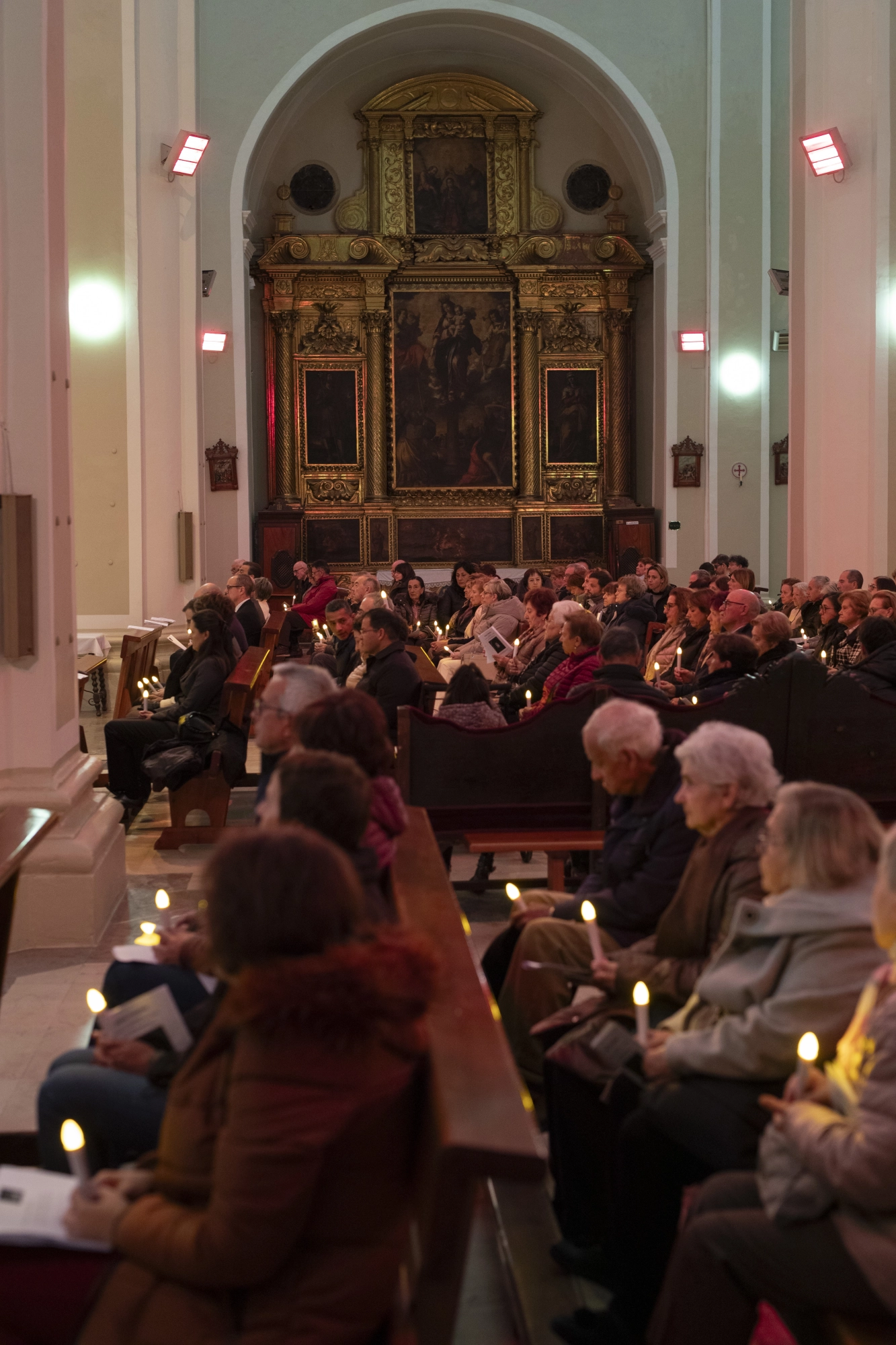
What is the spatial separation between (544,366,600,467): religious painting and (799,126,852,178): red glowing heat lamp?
9.66 metres

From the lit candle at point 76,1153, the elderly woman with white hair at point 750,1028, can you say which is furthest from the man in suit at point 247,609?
the lit candle at point 76,1153

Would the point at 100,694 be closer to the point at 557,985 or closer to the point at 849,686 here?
the point at 849,686

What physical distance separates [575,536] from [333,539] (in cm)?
369

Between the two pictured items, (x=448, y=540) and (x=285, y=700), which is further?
(x=448, y=540)

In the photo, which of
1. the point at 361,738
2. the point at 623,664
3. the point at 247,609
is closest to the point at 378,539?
the point at 247,609

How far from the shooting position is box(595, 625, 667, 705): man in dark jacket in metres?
6.10

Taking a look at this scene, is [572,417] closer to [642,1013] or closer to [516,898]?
[516,898]

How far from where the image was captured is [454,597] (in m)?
15.5

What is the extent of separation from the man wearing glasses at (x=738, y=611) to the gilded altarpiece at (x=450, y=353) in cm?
1272

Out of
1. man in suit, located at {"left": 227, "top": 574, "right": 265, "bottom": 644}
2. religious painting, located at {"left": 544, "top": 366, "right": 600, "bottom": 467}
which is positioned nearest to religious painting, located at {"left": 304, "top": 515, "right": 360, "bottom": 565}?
religious painting, located at {"left": 544, "top": 366, "right": 600, "bottom": 467}

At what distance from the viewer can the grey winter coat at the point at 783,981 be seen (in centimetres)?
264

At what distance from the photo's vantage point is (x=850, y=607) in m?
8.78

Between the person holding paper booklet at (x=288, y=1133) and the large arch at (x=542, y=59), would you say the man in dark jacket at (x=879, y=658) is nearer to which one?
the person holding paper booklet at (x=288, y=1133)

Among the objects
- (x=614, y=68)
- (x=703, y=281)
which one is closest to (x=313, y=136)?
(x=614, y=68)
